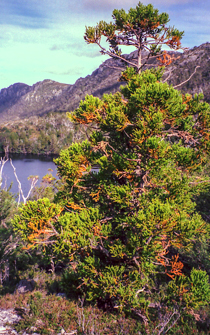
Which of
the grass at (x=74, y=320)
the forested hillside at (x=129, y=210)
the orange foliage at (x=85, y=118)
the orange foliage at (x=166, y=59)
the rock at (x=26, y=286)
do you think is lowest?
the rock at (x=26, y=286)

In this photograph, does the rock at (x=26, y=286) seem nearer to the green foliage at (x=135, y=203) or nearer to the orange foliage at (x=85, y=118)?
the green foliage at (x=135, y=203)

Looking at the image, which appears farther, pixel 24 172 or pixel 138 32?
pixel 24 172

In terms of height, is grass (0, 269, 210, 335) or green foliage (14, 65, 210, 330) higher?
green foliage (14, 65, 210, 330)

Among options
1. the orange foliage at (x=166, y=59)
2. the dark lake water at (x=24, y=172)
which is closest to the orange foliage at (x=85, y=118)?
the orange foliage at (x=166, y=59)

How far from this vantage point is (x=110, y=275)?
8.15 meters

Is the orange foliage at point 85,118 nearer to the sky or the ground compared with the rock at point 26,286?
nearer to the sky

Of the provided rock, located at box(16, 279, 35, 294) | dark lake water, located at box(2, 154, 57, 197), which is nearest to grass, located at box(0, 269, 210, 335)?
rock, located at box(16, 279, 35, 294)

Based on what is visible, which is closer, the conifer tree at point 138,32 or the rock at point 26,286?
the conifer tree at point 138,32

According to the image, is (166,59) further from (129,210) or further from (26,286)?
(26,286)

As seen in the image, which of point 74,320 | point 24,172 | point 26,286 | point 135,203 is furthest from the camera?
point 24,172

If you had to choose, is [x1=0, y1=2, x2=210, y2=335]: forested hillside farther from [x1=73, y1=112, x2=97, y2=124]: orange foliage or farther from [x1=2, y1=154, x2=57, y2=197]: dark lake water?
[x1=2, y1=154, x2=57, y2=197]: dark lake water

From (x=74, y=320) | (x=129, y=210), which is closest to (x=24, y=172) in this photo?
(x=74, y=320)

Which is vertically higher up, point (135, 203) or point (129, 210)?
point (135, 203)

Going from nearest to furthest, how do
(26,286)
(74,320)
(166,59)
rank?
(74,320) → (166,59) → (26,286)
